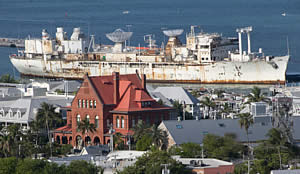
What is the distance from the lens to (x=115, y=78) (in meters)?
80.4

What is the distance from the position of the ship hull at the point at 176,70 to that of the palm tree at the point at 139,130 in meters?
82.7

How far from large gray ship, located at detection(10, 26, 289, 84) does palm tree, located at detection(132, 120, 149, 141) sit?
7811cm

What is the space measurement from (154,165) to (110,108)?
22.2 meters

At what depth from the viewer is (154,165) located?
58438 millimetres

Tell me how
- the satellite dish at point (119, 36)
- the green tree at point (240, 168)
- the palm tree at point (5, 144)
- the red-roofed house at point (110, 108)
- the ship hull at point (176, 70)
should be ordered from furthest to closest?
the satellite dish at point (119, 36)
the ship hull at point (176, 70)
the red-roofed house at point (110, 108)
the palm tree at point (5, 144)
the green tree at point (240, 168)

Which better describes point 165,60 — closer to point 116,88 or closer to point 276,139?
point 116,88

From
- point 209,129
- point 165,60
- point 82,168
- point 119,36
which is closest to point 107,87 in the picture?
point 209,129

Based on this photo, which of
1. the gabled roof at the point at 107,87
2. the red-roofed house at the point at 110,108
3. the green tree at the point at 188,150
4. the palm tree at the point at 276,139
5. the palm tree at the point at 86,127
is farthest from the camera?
the gabled roof at the point at 107,87

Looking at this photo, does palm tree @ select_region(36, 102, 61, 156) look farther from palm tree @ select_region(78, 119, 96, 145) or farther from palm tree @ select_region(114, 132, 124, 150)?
palm tree @ select_region(114, 132, 124, 150)

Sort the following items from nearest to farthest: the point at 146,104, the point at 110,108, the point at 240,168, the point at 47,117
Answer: the point at 240,168, the point at 146,104, the point at 110,108, the point at 47,117

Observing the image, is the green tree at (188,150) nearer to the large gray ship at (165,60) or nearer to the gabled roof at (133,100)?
the gabled roof at (133,100)

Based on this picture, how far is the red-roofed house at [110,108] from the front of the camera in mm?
79375

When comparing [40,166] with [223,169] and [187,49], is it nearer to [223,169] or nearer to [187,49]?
[223,169]

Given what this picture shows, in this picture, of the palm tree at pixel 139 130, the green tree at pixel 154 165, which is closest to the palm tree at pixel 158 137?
the palm tree at pixel 139 130
